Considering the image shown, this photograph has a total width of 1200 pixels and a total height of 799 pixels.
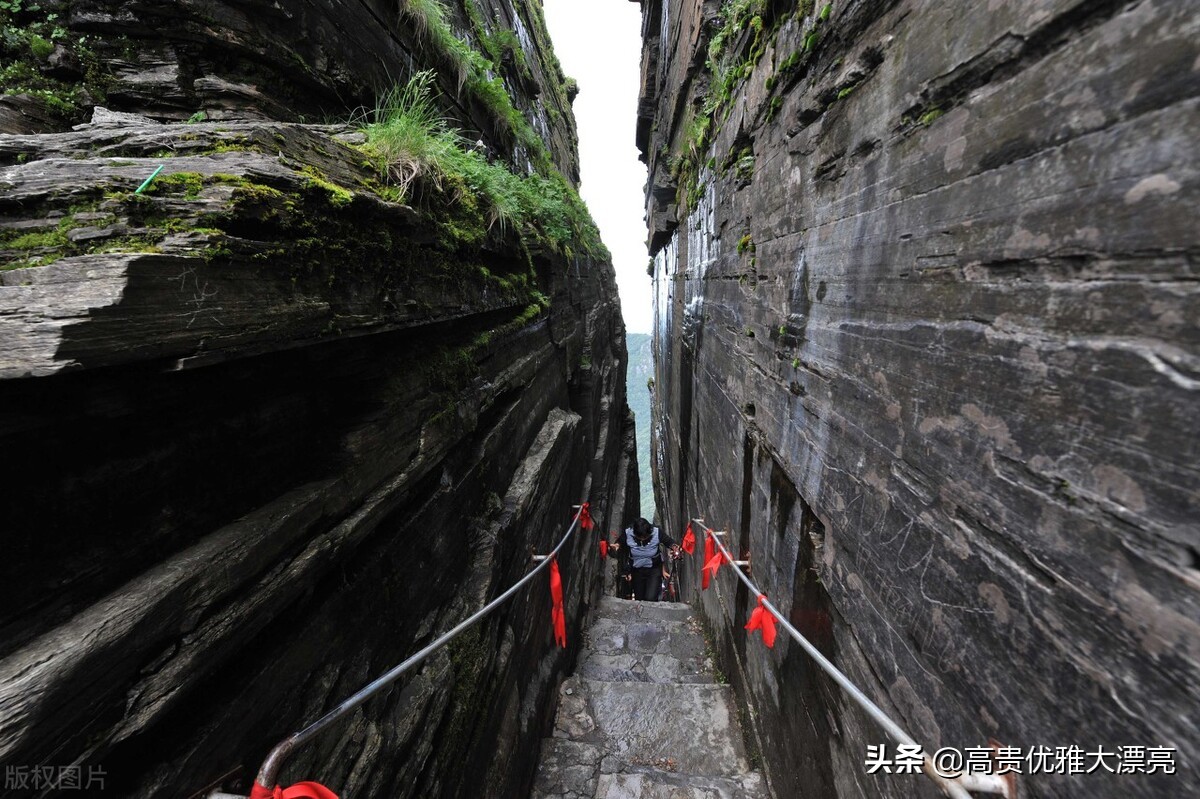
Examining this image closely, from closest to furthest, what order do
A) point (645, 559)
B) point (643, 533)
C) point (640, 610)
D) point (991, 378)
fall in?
point (991, 378) < point (640, 610) < point (643, 533) < point (645, 559)

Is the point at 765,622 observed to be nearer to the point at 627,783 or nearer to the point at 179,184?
the point at 627,783

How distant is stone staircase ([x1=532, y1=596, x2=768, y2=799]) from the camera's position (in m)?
4.78

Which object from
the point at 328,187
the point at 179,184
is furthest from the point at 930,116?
the point at 179,184

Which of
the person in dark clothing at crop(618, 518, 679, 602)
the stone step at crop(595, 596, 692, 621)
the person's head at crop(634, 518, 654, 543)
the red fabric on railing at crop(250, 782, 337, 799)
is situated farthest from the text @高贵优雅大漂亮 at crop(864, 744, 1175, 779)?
the person in dark clothing at crop(618, 518, 679, 602)

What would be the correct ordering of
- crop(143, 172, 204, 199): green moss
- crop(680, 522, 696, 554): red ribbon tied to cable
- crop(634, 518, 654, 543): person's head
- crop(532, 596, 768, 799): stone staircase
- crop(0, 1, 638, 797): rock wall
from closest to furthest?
crop(0, 1, 638, 797): rock wall
crop(143, 172, 204, 199): green moss
crop(532, 596, 768, 799): stone staircase
crop(680, 522, 696, 554): red ribbon tied to cable
crop(634, 518, 654, 543): person's head

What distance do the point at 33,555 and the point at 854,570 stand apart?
3.44 m

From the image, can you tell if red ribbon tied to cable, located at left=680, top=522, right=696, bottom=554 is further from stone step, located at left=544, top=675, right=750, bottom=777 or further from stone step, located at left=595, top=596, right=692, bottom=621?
stone step, located at left=544, top=675, right=750, bottom=777

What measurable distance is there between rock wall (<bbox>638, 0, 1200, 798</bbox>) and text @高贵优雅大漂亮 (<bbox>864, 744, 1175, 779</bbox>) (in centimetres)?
2

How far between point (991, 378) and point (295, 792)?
2.78m

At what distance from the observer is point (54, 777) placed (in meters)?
1.17

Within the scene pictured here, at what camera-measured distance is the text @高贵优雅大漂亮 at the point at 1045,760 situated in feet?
3.89

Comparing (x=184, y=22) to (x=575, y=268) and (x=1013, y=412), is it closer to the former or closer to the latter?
(x=1013, y=412)

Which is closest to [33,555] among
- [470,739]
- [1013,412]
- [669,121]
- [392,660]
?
[392,660]

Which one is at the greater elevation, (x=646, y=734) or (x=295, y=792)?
(x=295, y=792)
